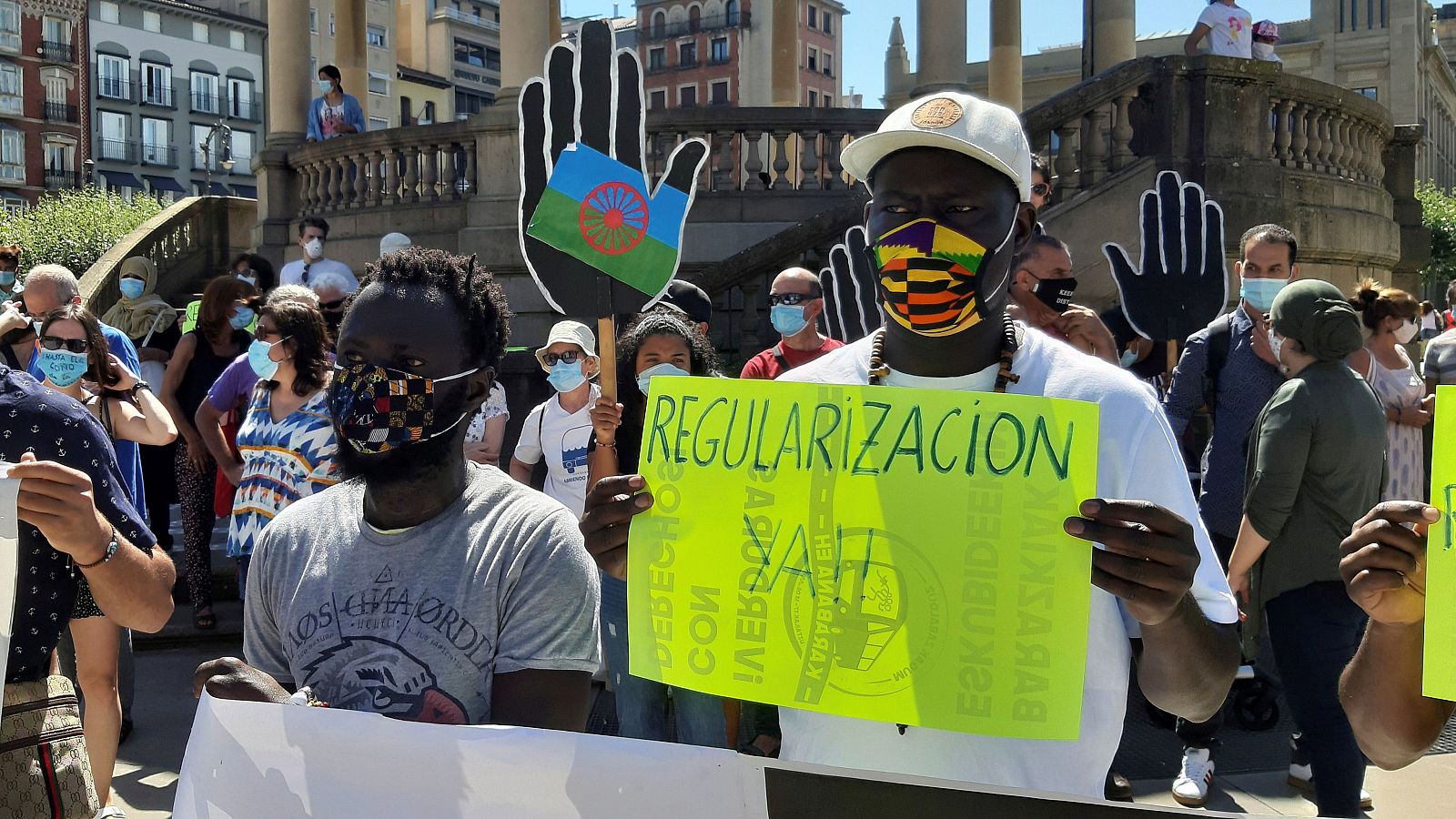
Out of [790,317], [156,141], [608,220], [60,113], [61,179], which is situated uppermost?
[60,113]

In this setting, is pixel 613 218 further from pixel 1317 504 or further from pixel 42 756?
pixel 1317 504

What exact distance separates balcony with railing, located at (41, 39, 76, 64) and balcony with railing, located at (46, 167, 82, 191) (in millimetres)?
6017

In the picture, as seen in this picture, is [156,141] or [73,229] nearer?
[73,229]

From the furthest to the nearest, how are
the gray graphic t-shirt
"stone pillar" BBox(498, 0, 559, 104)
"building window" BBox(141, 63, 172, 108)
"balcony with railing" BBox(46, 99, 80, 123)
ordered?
"building window" BBox(141, 63, 172, 108), "balcony with railing" BBox(46, 99, 80, 123), "stone pillar" BBox(498, 0, 559, 104), the gray graphic t-shirt

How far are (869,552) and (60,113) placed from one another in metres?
81.3

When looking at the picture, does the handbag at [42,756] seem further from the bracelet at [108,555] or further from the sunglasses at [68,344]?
the sunglasses at [68,344]

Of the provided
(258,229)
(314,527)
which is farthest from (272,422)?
(258,229)

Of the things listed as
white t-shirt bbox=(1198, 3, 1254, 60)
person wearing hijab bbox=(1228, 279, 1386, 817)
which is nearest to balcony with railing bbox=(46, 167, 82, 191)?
white t-shirt bbox=(1198, 3, 1254, 60)

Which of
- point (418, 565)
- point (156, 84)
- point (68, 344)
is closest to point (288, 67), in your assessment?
point (68, 344)

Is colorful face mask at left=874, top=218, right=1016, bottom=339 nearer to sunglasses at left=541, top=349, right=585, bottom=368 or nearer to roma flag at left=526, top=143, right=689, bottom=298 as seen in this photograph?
roma flag at left=526, top=143, right=689, bottom=298

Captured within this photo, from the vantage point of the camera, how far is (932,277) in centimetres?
216

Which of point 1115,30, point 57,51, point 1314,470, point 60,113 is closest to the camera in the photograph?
point 1314,470

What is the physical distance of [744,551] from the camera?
6.78ft

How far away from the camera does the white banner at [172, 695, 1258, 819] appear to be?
5.52ft
